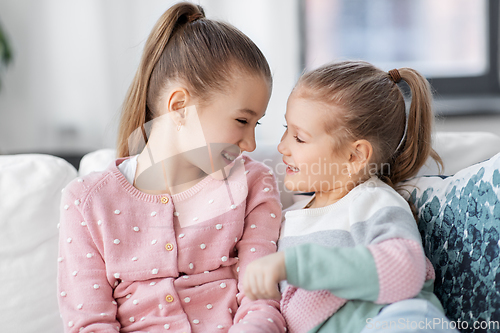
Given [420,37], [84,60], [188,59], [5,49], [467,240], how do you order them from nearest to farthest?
1. [467,240]
2. [188,59]
3. [5,49]
4. [84,60]
5. [420,37]

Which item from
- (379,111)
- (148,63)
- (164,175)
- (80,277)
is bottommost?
(80,277)

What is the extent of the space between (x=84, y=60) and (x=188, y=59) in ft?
5.14

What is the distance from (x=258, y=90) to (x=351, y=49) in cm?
180

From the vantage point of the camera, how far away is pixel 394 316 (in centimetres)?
74

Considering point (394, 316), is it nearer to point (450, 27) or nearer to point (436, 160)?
point (436, 160)

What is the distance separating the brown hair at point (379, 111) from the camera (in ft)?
3.23

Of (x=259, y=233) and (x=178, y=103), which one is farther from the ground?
(x=178, y=103)

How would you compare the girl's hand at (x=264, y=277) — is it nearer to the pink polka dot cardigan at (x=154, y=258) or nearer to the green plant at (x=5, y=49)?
the pink polka dot cardigan at (x=154, y=258)

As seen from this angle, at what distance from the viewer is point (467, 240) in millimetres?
856

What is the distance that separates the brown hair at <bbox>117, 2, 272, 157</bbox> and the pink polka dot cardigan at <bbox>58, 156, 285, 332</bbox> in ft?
0.59

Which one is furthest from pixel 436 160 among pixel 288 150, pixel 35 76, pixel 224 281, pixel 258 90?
pixel 35 76

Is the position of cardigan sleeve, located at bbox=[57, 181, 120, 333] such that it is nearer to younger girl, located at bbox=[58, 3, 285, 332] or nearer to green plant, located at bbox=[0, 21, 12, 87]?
younger girl, located at bbox=[58, 3, 285, 332]

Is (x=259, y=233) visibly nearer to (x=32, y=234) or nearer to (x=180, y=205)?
(x=180, y=205)

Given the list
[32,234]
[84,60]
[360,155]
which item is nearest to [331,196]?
[360,155]
